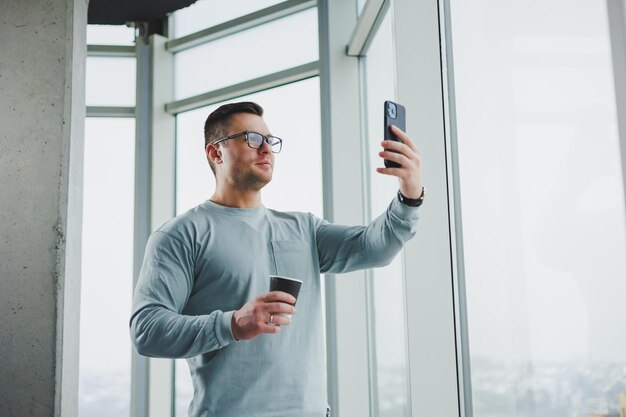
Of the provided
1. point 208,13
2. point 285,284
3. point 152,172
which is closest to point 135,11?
point 208,13

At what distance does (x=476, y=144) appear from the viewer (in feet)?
6.35

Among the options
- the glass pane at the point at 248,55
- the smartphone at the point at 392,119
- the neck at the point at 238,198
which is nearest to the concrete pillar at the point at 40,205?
the neck at the point at 238,198

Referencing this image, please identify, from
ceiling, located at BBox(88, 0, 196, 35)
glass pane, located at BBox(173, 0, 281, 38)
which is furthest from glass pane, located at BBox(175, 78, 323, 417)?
ceiling, located at BBox(88, 0, 196, 35)

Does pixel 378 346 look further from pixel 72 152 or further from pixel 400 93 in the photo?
pixel 72 152

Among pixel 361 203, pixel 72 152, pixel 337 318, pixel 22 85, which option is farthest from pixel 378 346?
pixel 22 85

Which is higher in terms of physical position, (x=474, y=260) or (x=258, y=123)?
(x=258, y=123)

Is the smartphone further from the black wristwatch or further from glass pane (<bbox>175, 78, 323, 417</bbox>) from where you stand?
glass pane (<bbox>175, 78, 323, 417</bbox>)

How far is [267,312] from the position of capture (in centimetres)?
153

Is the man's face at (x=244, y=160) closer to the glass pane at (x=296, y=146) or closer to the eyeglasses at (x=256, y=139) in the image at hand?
the eyeglasses at (x=256, y=139)

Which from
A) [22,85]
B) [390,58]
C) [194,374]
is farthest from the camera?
[390,58]

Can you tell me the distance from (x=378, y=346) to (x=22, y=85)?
6.74 ft

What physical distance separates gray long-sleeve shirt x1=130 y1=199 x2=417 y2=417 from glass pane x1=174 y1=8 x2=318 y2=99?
1952mm

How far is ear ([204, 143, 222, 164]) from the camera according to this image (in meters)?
2.11

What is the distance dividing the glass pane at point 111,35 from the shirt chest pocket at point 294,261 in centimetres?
299
